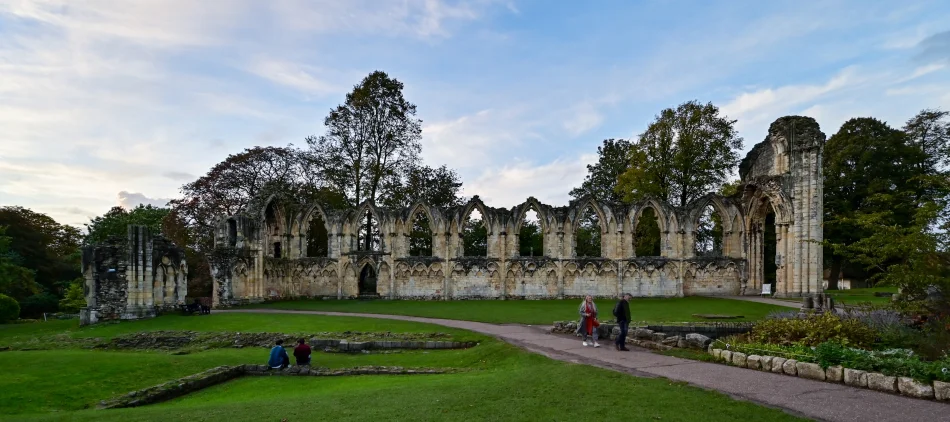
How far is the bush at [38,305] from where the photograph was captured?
1415 inches

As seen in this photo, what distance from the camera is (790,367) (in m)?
9.95

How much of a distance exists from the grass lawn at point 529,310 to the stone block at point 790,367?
8.73m

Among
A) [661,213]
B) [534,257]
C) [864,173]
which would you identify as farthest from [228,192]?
[864,173]

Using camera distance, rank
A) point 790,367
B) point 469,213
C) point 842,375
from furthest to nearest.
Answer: point 469,213 < point 790,367 < point 842,375

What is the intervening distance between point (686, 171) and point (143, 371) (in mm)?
36027

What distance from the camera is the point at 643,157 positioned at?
40031 millimetres

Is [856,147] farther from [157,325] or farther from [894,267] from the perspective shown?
[157,325]

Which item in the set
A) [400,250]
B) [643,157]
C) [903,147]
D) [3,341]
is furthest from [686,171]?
[3,341]

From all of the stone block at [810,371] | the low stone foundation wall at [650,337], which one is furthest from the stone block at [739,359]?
the low stone foundation wall at [650,337]

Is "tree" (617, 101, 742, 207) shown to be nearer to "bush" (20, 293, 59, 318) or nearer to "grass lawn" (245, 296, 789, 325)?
"grass lawn" (245, 296, 789, 325)

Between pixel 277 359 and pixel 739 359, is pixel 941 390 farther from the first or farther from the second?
pixel 277 359

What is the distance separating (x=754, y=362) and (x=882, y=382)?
2313mm

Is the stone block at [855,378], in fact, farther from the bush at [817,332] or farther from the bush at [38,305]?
the bush at [38,305]

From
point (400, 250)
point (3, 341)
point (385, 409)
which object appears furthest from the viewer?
point (400, 250)
